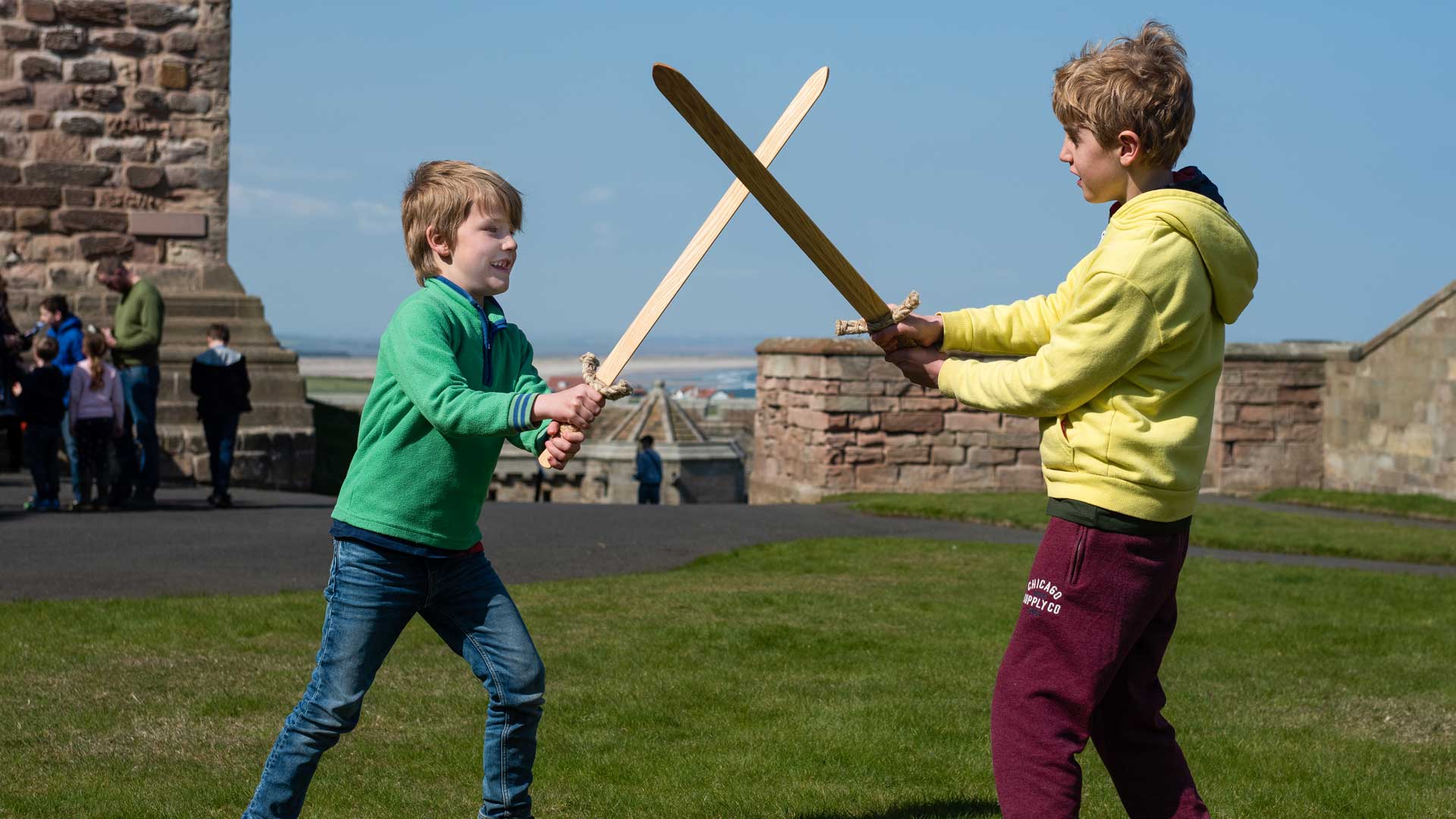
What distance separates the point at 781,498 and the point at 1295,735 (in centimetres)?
1258

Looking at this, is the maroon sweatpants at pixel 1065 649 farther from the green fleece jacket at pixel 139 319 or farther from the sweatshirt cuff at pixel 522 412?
the green fleece jacket at pixel 139 319

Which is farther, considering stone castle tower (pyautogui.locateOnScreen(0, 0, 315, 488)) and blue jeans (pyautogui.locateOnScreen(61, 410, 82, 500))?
stone castle tower (pyautogui.locateOnScreen(0, 0, 315, 488))

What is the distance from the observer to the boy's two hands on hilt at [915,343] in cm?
346

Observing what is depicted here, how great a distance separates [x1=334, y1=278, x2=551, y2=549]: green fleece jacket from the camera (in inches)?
125

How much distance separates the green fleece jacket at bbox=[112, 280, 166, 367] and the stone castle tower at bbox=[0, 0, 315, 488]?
2984 mm

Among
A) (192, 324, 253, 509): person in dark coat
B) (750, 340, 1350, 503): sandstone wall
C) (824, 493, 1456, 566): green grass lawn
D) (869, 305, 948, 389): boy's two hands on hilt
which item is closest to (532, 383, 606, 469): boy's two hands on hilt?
(869, 305, 948, 389): boy's two hands on hilt

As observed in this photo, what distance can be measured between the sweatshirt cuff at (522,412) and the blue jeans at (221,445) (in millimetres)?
9662

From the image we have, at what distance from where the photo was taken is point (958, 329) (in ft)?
11.4

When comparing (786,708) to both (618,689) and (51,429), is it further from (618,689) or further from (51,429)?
(51,429)

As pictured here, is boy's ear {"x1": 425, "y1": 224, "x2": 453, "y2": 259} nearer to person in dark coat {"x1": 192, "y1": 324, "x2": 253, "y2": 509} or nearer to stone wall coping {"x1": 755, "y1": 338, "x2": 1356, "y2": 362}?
person in dark coat {"x1": 192, "y1": 324, "x2": 253, "y2": 509}

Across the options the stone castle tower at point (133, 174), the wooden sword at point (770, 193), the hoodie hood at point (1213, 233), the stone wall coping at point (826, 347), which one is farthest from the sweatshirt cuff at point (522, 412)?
the stone wall coping at point (826, 347)

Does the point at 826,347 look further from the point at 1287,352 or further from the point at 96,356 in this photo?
the point at 96,356

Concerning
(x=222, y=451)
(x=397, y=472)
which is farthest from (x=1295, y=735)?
(x=222, y=451)

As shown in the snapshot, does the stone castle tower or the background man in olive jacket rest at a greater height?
the stone castle tower
